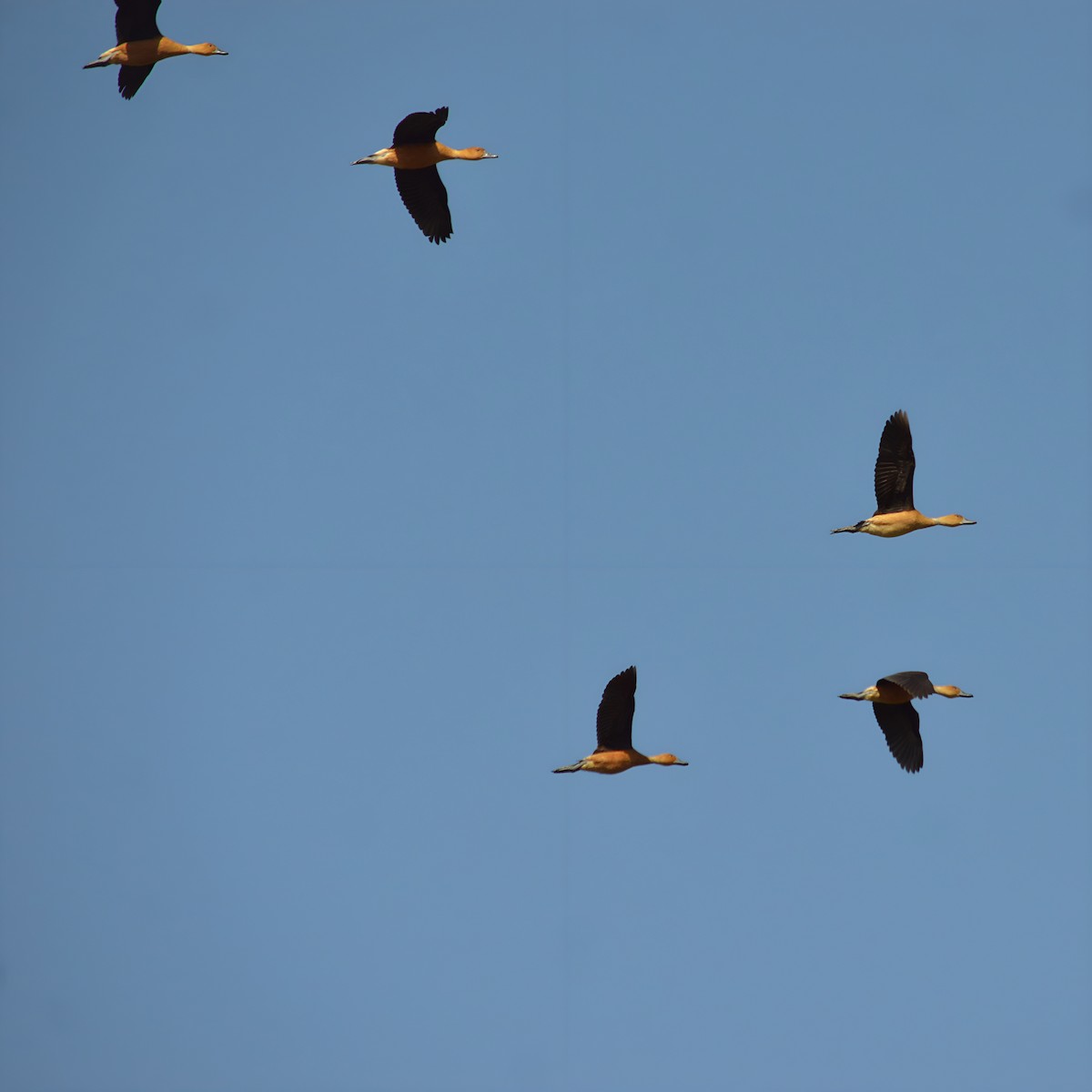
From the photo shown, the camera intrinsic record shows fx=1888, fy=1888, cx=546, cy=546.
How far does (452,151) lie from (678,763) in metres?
13.1

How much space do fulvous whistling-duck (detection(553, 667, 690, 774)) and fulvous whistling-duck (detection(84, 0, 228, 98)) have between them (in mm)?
14524

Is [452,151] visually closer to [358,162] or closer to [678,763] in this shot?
[358,162]

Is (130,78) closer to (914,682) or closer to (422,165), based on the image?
(422,165)

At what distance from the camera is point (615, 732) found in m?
36.0

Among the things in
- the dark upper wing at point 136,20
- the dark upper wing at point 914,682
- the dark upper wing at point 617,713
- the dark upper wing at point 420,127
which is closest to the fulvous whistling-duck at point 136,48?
the dark upper wing at point 136,20

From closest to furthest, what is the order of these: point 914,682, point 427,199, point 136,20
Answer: point 914,682 < point 136,20 < point 427,199

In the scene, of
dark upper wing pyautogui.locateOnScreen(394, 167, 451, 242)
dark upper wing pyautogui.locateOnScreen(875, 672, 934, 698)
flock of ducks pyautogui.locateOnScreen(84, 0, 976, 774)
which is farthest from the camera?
dark upper wing pyautogui.locateOnScreen(394, 167, 451, 242)

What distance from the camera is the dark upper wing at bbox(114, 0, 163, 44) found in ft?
119

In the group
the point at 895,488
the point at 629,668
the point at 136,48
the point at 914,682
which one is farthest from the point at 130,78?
the point at 914,682

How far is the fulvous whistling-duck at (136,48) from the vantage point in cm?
3662

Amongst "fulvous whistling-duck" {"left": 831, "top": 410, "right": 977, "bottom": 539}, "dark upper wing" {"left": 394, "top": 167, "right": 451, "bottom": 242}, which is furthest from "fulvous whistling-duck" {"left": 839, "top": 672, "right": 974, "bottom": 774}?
"dark upper wing" {"left": 394, "top": 167, "right": 451, "bottom": 242}

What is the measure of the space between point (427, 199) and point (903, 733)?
47.0ft

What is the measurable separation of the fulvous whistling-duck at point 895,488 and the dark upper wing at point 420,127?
10.4 m

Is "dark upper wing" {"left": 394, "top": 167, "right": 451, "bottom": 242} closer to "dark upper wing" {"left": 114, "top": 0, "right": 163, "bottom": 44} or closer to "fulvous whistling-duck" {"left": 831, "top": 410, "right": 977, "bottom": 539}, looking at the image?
"dark upper wing" {"left": 114, "top": 0, "right": 163, "bottom": 44}
